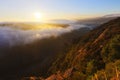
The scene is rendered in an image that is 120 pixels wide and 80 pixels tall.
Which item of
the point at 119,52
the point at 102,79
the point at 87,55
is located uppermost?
the point at 102,79

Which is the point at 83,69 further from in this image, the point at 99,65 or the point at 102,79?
the point at 102,79

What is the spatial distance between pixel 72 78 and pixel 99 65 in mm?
18485

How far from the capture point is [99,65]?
9344cm

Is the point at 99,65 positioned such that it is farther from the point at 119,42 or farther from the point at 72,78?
the point at 72,78

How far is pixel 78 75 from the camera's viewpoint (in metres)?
79.3

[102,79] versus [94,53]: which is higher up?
[102,79]

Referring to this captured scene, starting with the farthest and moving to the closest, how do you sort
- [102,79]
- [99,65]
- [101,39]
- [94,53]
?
[101,39] → [94,53] → [99,65] → [102,79]

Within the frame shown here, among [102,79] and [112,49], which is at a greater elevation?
[102,79]

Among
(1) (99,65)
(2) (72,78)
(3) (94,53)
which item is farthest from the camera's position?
(3) (94,53)

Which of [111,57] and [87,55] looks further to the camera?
[87,55]

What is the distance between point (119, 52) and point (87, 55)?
3251 cm

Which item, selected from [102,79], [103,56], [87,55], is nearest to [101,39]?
[87,55]

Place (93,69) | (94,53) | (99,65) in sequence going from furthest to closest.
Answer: (94,53) → (99,65) → (93,69)

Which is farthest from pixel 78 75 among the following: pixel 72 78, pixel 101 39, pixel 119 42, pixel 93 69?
pixel 101 39
